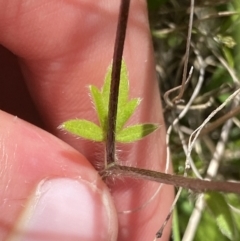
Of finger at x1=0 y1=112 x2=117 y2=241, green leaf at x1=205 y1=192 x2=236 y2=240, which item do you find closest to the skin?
finger at x1=0 y1=112 x2=117 y2=241

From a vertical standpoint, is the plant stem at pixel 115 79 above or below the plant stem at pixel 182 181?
above

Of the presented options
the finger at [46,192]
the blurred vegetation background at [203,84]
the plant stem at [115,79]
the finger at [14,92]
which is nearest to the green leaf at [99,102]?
the plant stem at [115,79]

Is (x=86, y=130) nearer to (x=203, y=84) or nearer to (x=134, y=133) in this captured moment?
(x=134, y=133)

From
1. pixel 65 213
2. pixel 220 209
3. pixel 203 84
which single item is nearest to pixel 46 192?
pixel 65 213

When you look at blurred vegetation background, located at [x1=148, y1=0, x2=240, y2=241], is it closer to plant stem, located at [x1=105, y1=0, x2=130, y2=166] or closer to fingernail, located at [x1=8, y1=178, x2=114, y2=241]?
fingernail, located at [x1=8, y1=178, x2=114, y2=241]

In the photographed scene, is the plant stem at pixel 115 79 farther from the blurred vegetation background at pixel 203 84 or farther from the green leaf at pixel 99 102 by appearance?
the blurred vegetation background at pixel 203 84

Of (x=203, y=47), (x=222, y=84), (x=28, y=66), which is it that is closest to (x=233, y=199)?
(x=222, y=84)

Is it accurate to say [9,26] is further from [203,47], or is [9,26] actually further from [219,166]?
[219,166]
